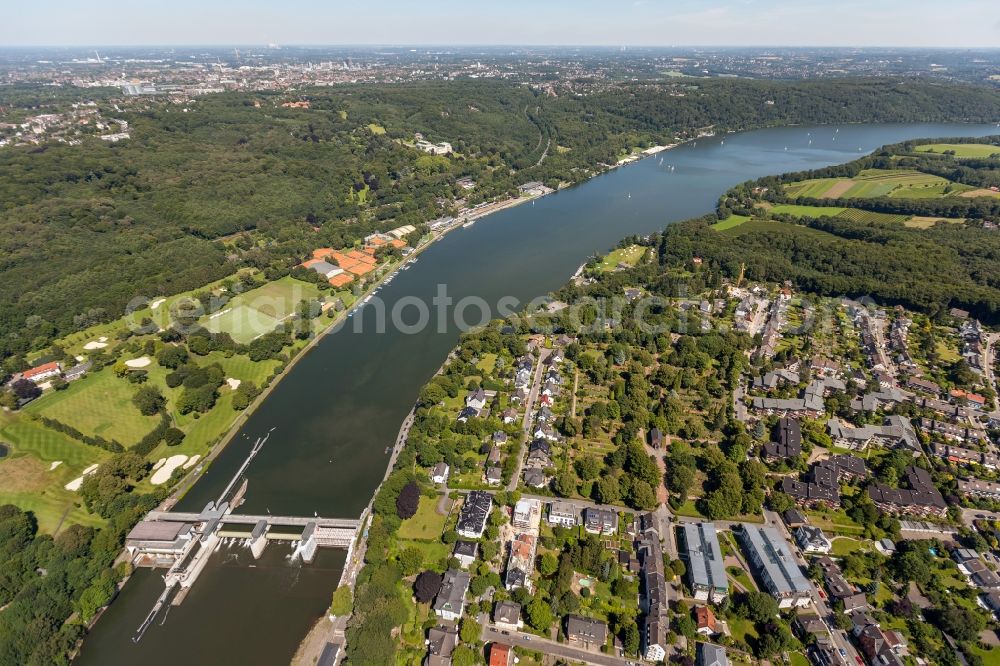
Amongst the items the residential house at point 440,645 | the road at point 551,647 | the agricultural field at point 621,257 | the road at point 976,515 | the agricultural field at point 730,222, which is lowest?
the road at point 551,647

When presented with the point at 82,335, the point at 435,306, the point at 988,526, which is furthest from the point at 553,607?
the point at 82,335

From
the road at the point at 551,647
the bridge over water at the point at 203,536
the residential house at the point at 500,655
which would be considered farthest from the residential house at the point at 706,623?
the bridge over water at the point at 203,536

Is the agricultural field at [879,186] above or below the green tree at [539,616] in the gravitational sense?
above

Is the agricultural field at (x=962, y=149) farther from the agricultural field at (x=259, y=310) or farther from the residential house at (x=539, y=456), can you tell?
Result: the agricultural field at (x=259, y=310)

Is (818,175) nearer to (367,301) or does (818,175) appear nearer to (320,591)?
(367,301)

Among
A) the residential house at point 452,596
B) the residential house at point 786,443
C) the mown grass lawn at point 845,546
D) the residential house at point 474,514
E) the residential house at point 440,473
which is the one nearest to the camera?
the residential house at point 452,596

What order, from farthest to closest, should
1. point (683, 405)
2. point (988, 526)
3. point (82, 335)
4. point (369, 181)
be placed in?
point (369, 181) < point (82, 335) < point (683, 405) < point (988, 526)
